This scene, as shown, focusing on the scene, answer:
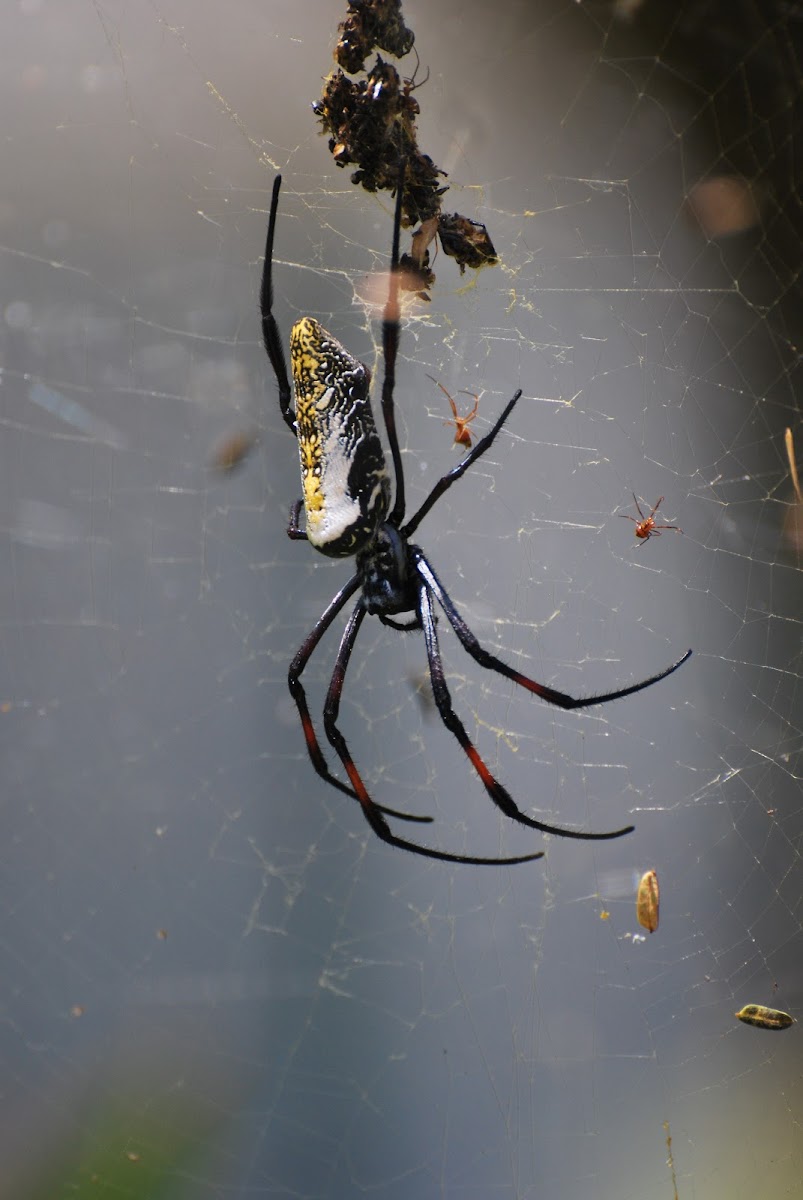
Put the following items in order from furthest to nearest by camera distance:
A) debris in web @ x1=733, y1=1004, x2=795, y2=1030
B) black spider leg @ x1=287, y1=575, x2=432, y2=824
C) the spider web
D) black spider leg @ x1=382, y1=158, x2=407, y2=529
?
the spider web
debris in web @ x1=733, y1=1004, x2=795, y2=1030
black spider leg @ x1=287, y1=575, x2=432, y2=824
black spider leg @ x1=382, y1=158, x2=407, y2=529

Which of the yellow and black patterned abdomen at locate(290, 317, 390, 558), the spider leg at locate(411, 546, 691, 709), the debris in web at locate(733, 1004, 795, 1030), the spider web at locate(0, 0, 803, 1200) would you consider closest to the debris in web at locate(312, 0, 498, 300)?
the yellow and black patterned abdomen at locate(290, 317, 390, 558)

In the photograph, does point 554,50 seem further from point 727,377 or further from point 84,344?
point 84,344

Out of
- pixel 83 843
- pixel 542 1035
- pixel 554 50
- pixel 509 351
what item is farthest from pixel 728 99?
pixel 83 843

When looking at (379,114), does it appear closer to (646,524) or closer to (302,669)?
(302,669)

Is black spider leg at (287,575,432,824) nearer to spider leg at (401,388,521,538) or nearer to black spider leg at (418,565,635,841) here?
black spider leg at (418,565,635,841)

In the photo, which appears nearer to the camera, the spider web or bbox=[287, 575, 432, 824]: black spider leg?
bbox=[287, 575, 432, 824]: black spider leg

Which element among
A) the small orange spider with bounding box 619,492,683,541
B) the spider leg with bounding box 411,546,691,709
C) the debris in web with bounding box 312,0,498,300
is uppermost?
the debris in web with bounding box 312,0,498,300

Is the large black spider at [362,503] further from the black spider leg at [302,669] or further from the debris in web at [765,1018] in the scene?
the debris in web at [765,1018]
